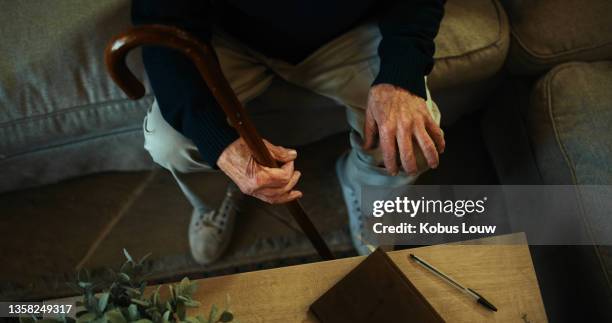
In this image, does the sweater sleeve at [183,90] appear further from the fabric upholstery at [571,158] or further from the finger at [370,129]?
the fabric upholstery at [571,158]

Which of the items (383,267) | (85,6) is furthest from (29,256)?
(383,267)

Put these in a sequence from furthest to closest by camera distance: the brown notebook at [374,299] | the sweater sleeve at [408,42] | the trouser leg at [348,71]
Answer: the trouser leg at [348,71]
the sweater sleeve at [408,42]
the brown notebook at [374,299]

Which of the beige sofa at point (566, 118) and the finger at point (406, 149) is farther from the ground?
the finger at point (406, 149)

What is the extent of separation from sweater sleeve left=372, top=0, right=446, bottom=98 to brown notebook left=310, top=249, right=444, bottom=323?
0.32m

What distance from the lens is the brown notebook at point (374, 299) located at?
0.73 meters

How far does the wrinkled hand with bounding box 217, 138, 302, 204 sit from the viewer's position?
781 millimetres

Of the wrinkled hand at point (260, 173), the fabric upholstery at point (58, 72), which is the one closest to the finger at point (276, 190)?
the wrinkled hand at point (260, 173)

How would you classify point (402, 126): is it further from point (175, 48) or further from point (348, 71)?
point (175, 48)

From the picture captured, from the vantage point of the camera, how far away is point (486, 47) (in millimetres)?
1013

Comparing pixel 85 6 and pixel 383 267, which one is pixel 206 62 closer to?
pixel 383 267

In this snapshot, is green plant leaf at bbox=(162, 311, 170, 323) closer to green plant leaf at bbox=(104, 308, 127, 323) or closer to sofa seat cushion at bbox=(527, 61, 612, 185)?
green plant leaf at bbox=(104, 308, 127, 323)

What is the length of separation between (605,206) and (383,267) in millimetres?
466

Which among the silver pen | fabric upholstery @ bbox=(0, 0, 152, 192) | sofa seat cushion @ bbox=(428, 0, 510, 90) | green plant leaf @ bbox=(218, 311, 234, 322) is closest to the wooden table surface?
the silver pen
